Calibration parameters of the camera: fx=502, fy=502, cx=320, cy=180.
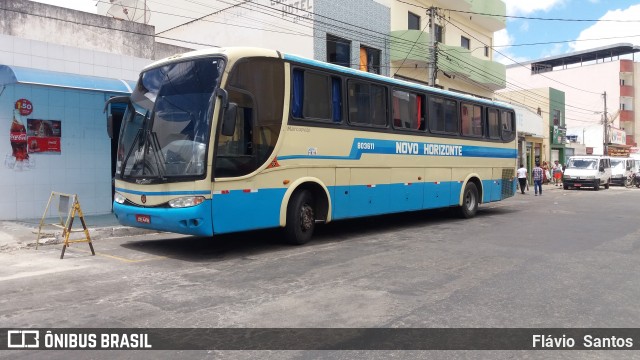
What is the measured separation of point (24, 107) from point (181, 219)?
22.7ft

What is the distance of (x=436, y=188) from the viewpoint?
1332cm

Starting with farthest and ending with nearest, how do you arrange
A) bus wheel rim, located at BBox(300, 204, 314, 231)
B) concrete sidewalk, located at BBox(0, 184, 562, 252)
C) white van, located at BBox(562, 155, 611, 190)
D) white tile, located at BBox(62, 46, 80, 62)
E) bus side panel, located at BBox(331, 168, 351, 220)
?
white van, located at BBox(562, 155, 611, 190)
white tile, located at BBox(62, 46, 80, 62)
bus side panel, located at BBox(331, 168, 351, 220)
bus wheel rim, located at BBox(300, 204, 314, 231)
concrete sidewalk, located at BBox(0, 184, 562, 252)

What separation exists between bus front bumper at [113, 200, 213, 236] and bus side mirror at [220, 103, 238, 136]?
1.14m

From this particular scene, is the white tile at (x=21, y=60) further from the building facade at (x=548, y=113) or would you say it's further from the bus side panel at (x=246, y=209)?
the building facade at (x=548, y=113)

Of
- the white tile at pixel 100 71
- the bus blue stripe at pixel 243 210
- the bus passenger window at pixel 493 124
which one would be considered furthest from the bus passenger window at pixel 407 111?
the white tile at pixel 100 71

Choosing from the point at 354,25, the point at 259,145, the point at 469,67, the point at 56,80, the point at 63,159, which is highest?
the point at 354,25

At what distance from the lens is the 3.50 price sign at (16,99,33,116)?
12.0 metres

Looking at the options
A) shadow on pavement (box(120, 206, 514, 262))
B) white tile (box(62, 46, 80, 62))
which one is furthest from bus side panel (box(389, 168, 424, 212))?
white tile (box(62, 46, 80, 62))

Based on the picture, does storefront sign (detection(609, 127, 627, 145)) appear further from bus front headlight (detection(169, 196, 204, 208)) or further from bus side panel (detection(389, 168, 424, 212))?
bus front headlight (detection(169, 196, 204, 208))

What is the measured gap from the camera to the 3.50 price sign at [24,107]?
12008 millimetres

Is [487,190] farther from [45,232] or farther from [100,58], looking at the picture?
[45,232]

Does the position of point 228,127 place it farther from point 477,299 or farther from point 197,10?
point 197,10

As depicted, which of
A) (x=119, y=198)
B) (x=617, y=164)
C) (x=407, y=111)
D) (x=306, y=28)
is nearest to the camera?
(x=119, y=198)

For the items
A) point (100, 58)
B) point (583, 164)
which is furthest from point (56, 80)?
point (583, 164)
